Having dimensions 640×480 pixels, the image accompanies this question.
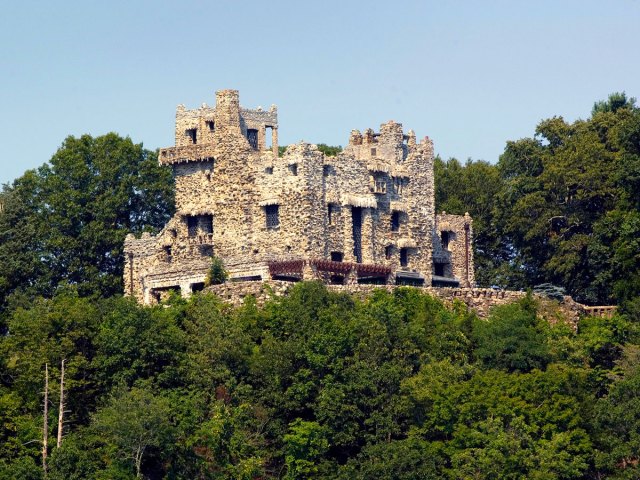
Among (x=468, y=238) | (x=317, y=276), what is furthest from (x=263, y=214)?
(x=468, y=238)

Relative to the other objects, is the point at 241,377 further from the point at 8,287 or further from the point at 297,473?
the point at 8,287

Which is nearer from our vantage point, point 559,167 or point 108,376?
point 108,376

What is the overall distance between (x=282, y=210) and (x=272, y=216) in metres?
0.87

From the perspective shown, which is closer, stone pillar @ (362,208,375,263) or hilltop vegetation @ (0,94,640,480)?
hilltop vegetation @ (0,94,640,480)

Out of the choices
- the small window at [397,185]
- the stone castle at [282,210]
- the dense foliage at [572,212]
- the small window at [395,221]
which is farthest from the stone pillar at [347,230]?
the dense foliage at [572,212]

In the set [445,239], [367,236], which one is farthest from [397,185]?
[445,239]

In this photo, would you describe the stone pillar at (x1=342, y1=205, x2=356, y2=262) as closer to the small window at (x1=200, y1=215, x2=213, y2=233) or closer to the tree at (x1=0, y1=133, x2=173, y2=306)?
the small window at (x1=200, y1=215, x2=213, y2=233)

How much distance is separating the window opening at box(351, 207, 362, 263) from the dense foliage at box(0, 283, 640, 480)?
8.30 metres

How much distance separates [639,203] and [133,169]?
25.9 meters

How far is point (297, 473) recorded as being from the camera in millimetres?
83375

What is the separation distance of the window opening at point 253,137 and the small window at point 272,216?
147 inches

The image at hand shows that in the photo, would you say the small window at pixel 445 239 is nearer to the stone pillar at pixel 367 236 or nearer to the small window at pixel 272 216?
the stone pillar at pixel 367 236

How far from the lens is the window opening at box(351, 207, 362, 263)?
100m

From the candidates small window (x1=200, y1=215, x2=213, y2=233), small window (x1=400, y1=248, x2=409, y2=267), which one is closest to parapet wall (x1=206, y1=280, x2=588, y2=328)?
small window (x1=400, y1=248, x2=409, y2=267)
